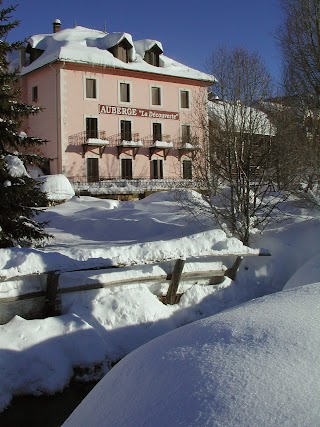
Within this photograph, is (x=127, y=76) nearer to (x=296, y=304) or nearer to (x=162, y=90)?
(x=162, y=90)

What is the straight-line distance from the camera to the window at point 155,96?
36.2 metres

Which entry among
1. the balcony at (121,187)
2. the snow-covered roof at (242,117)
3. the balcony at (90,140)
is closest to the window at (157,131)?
the balcony at (121,187)

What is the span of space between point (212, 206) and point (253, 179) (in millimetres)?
1224

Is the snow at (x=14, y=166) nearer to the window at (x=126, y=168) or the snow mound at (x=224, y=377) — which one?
the snow mound at (x=224, y=377)

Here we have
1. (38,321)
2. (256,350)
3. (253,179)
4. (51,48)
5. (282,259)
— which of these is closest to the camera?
(256,350)

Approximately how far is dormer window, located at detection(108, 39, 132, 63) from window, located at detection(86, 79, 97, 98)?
286 centimetres

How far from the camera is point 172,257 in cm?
780

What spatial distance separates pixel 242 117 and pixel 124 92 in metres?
24.1

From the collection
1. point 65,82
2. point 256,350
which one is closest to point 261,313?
point 256,350

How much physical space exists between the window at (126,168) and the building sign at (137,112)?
11.0 feet

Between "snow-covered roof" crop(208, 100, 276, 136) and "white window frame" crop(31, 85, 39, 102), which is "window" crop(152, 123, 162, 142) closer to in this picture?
"white window frame" crop(31, 85, 39, 102)

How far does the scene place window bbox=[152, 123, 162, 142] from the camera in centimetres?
3606

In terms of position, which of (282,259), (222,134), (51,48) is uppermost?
(51,48)

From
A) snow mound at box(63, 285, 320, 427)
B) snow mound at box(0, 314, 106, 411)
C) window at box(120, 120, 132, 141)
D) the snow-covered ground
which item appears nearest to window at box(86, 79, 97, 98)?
window at box(120, 120, 132, 141)
